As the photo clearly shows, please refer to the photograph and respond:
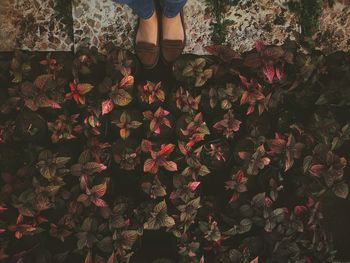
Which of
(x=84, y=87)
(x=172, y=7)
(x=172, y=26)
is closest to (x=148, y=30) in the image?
(x=172, y=26)

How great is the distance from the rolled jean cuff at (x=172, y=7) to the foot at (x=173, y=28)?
72 mm

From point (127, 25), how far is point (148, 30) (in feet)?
0.61

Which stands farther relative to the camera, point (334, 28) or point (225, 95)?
point (334, 28)

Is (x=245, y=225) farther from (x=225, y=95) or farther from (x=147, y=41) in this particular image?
(x=147, y=41)

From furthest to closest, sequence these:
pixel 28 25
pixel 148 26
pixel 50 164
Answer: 1. pixel 28 25
2. pixel 148 26
3. pixel 50 164

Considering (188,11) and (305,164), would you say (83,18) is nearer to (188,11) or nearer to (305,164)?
(188,11)

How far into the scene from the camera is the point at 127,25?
6.95 feet

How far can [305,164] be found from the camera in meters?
1.77

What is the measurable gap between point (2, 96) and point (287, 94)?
1363mm

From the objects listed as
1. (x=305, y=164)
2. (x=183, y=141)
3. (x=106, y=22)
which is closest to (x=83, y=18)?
(x=106, y=22)

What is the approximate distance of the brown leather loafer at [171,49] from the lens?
6.62ft

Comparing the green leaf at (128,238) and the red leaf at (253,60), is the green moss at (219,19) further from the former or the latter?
the green leaf at (128,238)

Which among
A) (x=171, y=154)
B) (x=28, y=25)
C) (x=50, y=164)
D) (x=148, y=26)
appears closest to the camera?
(x=50, y=164)

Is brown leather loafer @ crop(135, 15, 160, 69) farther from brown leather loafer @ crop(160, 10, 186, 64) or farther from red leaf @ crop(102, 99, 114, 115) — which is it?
red leaf @ crop(102, 99, 114, 115)
